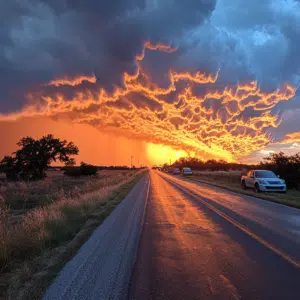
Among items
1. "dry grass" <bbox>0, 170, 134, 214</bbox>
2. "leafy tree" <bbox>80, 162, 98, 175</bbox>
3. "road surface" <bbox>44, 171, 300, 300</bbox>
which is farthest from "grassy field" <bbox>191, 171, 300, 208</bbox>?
"leafy tree" <bbox>80, 162, 98, 175</bbox>

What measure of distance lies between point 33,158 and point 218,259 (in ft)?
177

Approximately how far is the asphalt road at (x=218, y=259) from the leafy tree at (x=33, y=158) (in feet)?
158

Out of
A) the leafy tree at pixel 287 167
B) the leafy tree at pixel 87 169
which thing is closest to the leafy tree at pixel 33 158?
the leafy tree at pixel 87 169

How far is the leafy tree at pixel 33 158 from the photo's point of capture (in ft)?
181

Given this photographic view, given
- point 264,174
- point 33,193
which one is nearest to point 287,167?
point 264,174

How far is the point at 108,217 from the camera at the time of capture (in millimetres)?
13117

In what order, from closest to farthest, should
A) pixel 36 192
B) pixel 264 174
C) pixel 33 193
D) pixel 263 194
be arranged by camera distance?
pixel 263 194 < pixel 264 174 < pixel 33 193 < pixel 36 192

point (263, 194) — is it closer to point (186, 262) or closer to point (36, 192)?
point (186, 262)

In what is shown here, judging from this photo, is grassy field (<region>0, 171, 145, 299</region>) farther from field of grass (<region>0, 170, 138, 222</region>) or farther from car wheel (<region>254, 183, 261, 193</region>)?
car wheel (<region>254, 183, 261, 193</region>)

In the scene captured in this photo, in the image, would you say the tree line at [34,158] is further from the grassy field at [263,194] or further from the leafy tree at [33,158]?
the grassy field at [263,194]

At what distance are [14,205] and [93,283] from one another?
19081 millimetres

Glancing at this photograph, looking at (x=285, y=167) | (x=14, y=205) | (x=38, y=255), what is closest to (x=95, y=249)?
(x=38, y=255)

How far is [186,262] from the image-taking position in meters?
6.73

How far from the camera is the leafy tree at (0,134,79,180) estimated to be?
5520 centimetres
